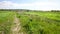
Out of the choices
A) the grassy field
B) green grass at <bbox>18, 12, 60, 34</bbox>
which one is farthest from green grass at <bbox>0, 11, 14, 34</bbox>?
green grass at <bbox>18, 12, 60, 34</bbox>

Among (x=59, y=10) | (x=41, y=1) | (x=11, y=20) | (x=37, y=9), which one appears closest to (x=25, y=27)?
(x=11, y=20)

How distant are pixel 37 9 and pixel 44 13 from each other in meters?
0.19

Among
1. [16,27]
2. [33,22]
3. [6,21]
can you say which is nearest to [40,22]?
[33,22]

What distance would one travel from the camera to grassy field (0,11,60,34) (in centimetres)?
227

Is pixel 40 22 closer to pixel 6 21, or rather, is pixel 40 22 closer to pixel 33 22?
pixel 33 22

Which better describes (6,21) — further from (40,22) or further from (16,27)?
(40,22)

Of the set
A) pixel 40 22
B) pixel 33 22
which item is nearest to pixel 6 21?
pixel 33 22

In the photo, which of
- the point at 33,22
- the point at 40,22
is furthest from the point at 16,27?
the point at 40,22

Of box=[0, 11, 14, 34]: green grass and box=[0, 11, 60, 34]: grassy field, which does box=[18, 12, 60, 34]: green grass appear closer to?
box=[0, 11, 60, 34]: grassy field

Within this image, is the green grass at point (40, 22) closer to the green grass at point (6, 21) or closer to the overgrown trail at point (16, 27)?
the overgrown trail at point (16, 27)

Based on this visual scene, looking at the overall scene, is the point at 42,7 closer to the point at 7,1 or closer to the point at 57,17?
the point at 57,17

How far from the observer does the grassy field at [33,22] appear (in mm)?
2273

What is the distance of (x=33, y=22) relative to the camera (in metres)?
2.36

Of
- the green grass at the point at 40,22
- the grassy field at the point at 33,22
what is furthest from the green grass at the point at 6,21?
the green grass at the point at 40,22
